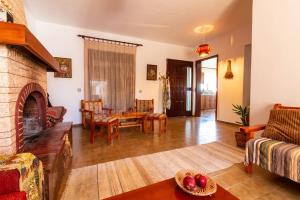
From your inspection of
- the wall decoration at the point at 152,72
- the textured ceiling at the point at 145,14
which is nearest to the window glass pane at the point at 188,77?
the wall decoration at the point at 152,72

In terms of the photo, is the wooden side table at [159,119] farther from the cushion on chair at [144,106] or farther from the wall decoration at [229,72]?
the wall decoration at [229,72]

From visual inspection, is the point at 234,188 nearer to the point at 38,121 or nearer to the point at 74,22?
the point at 38,121

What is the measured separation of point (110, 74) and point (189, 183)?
431 cm

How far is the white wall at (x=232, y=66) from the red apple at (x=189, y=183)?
171 inches

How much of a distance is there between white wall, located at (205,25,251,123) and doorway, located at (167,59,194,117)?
1.30m

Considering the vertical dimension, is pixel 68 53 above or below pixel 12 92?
above

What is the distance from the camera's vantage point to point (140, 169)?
2.19m

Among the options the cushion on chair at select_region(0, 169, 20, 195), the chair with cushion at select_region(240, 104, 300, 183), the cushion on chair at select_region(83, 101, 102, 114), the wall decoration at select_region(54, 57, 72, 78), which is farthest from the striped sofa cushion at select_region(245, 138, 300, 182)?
the wall decoration at select_region(54, 57, 72, 78)

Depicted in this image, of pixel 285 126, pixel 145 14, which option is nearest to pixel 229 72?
pixel 145 14

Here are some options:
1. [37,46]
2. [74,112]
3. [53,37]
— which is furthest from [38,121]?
[53,37]

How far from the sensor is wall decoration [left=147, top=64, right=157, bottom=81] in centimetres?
568

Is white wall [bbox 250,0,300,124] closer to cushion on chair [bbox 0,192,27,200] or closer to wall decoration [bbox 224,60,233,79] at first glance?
wall decoration [bbox 224,60,233,79]

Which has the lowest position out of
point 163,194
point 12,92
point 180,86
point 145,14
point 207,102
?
point 163,194

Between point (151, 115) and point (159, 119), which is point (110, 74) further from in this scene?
point (159, 119)
